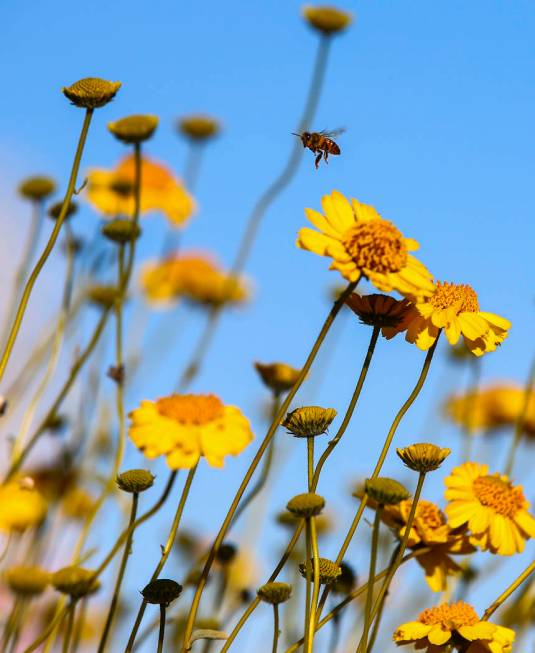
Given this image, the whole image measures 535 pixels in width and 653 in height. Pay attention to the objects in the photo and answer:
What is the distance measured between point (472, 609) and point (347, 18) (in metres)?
1.99

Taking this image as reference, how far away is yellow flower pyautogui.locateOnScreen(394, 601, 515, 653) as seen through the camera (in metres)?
1.42

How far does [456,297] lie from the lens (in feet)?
5.13

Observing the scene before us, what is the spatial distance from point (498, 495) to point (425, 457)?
0.26 metres

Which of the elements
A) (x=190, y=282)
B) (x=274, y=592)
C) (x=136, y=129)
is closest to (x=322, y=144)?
(x=136, y=129)

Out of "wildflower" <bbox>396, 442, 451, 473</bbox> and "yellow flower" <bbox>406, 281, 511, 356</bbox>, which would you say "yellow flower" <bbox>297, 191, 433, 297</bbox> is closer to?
"yellow flower" <bbox>406, 281, 511, 356</bbox>

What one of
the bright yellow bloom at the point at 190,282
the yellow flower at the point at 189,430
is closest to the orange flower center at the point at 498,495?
the yellow flower at the point at 189,430

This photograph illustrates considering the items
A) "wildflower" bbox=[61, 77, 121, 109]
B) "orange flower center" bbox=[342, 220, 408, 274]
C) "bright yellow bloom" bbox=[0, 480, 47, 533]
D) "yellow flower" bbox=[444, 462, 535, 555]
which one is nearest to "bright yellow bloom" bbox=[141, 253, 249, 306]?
"wildflower" bbox=[61, 77, 121, 109]

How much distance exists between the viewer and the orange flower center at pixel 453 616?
1.44 m

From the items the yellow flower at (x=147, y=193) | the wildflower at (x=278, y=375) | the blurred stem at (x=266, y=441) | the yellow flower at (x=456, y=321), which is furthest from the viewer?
the yellow flower at (x=147, y=193)

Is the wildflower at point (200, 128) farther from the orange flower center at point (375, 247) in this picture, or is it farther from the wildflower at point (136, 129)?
the orange flower center at point (375, 247)

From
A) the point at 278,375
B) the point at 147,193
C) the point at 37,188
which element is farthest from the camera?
the point at 147,193

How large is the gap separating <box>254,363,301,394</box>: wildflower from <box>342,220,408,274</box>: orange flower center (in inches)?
25.9

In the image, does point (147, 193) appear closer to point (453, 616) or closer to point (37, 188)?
point (37, 188)

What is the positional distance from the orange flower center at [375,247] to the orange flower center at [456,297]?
0.46ft
